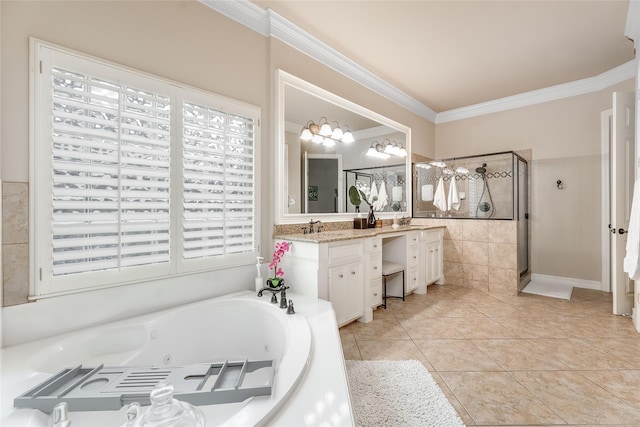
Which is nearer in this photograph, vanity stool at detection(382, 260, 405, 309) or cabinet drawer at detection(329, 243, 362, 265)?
cabinet drawer at detection(329, 243, 362, 265)

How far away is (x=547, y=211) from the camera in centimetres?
430

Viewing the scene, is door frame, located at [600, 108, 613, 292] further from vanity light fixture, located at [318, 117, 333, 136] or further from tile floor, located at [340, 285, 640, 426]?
vanity light fixture, located at [318, 117, 333, 136]

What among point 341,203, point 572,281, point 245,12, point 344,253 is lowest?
point 572,281

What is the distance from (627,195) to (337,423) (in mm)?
3696

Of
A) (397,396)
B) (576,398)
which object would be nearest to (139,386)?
(397,396)

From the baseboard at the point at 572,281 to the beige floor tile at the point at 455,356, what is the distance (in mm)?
2819

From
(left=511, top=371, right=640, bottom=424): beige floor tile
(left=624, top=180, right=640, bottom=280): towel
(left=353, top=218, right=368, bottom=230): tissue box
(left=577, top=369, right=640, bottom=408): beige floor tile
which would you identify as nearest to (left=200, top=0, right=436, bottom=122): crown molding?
(left=353, top=218, right=368, bottom=230): tissue box

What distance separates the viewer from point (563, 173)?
13.6 ft

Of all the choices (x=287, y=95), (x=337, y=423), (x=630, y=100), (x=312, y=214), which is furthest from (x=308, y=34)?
(x=630, y=100)

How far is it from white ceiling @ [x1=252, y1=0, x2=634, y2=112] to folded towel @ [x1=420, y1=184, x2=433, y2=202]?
1.46 metres

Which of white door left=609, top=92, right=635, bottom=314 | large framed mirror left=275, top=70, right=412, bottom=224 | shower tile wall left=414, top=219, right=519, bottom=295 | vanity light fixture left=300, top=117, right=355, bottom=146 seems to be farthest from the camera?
shower tile wall left=414, top=219, right=519, bottom=295

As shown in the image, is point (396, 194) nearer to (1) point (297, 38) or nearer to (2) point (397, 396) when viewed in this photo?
(1) point (297, 38)

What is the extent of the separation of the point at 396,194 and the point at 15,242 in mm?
3935

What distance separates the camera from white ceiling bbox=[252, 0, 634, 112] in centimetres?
250
